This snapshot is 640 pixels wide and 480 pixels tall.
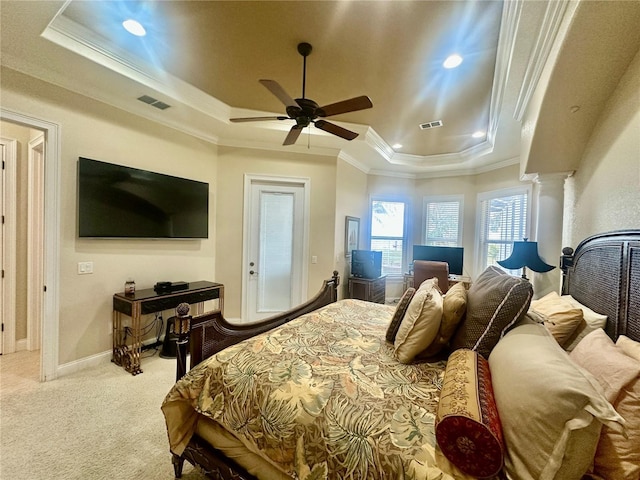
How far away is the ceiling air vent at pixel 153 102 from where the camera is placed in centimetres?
296

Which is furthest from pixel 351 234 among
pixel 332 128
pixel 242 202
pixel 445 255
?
pixel 332 128

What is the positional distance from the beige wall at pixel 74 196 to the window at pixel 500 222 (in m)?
5.20

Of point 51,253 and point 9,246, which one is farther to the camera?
point 9,246

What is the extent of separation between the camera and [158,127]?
3.39 meters

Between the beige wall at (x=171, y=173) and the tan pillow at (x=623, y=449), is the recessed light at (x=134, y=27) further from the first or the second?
the tan pillow at (x=623, y=449)

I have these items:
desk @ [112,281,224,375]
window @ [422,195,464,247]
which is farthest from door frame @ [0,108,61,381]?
window @ [422,195,464,247]

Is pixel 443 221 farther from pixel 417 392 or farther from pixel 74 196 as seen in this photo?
pixel 74 196

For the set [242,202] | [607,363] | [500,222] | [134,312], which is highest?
[242,202]

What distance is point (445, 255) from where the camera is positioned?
5199mm

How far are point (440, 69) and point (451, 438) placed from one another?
2.89m

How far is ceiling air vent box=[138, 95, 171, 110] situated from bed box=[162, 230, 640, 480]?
259 centimetres

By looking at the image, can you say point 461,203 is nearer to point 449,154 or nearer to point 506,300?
point 449,154

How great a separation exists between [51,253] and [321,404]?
2.92 meters

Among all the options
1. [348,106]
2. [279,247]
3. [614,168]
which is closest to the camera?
[614,168]
